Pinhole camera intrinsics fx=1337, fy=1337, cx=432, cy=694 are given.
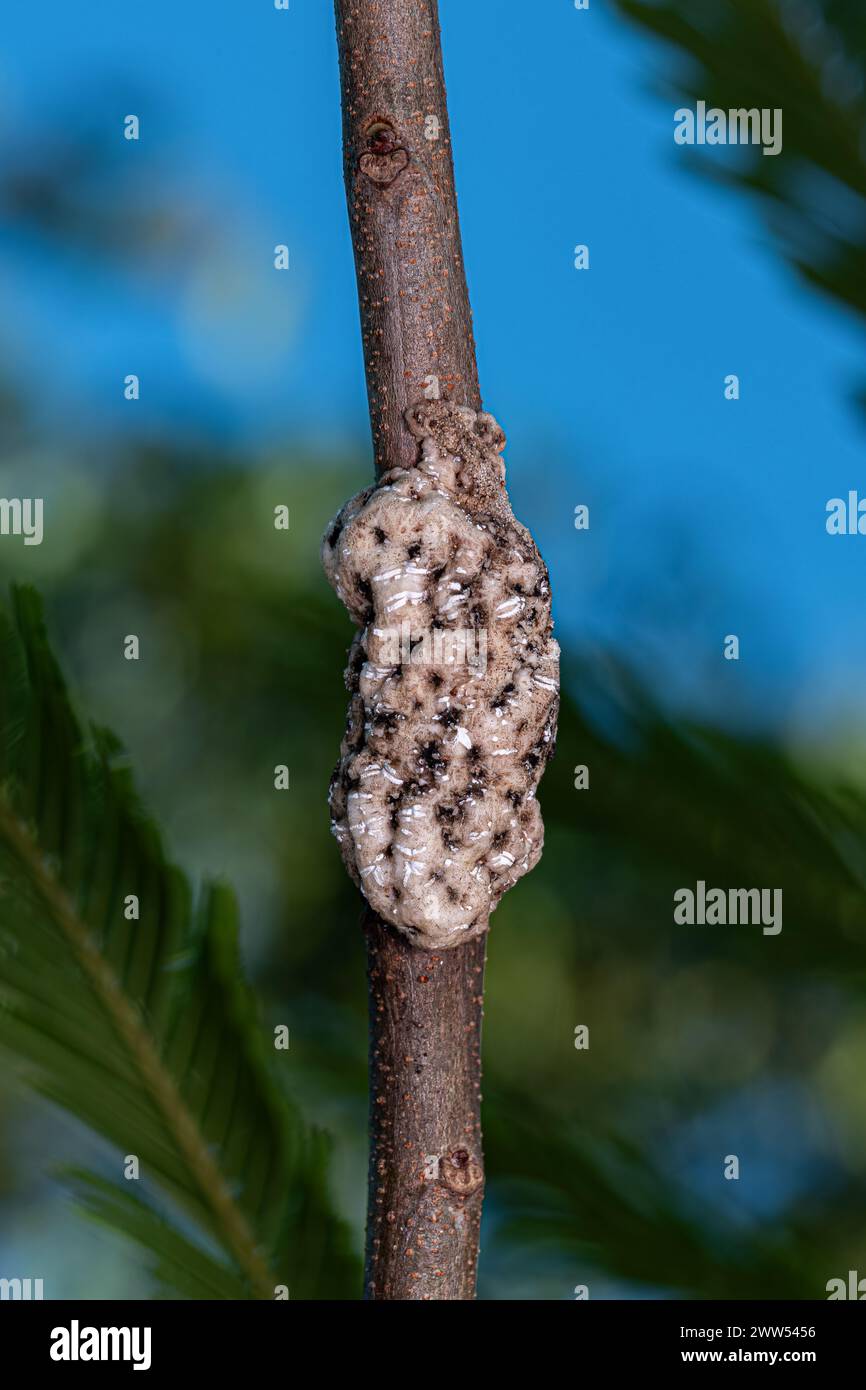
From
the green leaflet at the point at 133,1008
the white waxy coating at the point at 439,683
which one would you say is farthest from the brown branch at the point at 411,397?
the green leaflet at the point at 133,1008

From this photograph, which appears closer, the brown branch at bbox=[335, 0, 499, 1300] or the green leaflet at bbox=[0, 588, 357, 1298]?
the brown branch at bbox=[335, 0, 499, 1300]

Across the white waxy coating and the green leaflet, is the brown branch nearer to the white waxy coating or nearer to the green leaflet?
the white waxy coating

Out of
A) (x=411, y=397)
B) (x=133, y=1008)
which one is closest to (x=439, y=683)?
(x=411, y=397)

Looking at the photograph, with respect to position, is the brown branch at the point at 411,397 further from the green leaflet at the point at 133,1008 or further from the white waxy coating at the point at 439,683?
the green leaflet at the point at 133,1008

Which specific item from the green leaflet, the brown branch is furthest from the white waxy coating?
the green leaflet

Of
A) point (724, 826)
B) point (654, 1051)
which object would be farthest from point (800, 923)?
point (654, 1051)

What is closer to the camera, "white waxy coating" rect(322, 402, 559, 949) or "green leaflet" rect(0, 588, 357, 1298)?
"white waxy coating" rect(322, 402, 559, 949)

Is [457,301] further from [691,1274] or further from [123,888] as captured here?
[691,1274]
